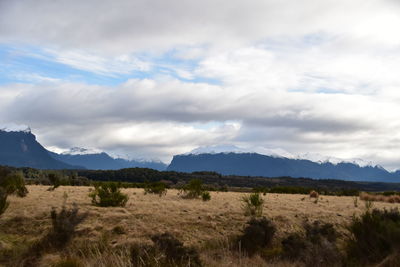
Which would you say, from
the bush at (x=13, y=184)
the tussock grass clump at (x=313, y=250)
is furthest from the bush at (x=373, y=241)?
the bush at (x=13, y=184)

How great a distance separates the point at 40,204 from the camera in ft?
78.6

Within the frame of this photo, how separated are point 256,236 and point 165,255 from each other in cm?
755

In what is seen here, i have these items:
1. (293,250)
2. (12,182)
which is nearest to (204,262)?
(293,250)

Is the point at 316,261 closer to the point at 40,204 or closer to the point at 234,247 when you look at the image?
the point at 234,247

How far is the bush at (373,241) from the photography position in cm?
1127

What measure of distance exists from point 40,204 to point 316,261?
17995 millimetres

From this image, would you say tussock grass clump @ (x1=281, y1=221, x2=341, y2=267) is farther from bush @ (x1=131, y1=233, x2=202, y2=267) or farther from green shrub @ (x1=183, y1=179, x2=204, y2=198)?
green shrub @ (x1=183, y1=179, x2=204, y2=198)

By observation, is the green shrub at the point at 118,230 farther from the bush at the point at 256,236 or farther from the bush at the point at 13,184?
the bush at the point at 13,184

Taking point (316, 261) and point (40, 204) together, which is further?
point (40, 204)

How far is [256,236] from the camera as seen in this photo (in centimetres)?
1766

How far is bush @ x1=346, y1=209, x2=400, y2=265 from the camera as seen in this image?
11.3 meters

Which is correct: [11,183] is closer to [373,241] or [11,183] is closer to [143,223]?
[143,223]

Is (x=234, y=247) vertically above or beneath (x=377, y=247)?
beneath

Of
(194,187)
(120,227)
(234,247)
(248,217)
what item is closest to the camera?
(234,247)
